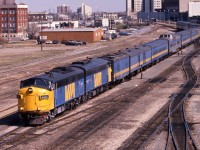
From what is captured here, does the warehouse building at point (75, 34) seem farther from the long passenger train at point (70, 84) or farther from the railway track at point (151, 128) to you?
the railway track at point (151, 128)

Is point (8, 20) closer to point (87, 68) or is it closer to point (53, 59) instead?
point (53, 59)

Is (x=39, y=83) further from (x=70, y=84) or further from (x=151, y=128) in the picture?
(x=151, y=128)

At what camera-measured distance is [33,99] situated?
86.7ft

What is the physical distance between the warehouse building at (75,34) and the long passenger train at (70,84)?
223 ft

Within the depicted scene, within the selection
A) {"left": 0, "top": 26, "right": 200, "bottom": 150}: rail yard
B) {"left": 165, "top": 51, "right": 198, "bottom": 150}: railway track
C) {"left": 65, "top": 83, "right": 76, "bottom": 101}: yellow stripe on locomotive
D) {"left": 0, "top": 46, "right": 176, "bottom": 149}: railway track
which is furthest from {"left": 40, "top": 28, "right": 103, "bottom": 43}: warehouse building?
{"left": 65, "top": 83, "right": 76, "bottom": 101}: yellow stripe on locomotive

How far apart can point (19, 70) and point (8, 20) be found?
325 feet

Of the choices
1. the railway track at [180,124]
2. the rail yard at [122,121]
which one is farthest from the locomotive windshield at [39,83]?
the railway track at [180,124]

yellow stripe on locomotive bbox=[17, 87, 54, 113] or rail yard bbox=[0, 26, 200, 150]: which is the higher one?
yellow stripe on locomotive bbox=[17, 87, 54, 113]

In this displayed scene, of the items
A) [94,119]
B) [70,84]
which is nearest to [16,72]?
[70,84]

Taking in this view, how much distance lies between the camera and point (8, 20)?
15825 cm

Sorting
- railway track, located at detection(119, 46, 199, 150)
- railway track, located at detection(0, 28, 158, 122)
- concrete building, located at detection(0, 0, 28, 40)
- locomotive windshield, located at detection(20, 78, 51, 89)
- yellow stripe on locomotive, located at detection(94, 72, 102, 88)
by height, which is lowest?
railway track, located at detection(0, 28, 158, 122)

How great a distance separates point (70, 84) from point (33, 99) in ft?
14.8

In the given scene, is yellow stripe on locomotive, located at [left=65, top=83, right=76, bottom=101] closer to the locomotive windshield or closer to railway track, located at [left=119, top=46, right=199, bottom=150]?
the locomotive windshield

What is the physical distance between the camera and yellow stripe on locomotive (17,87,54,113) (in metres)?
26.4
